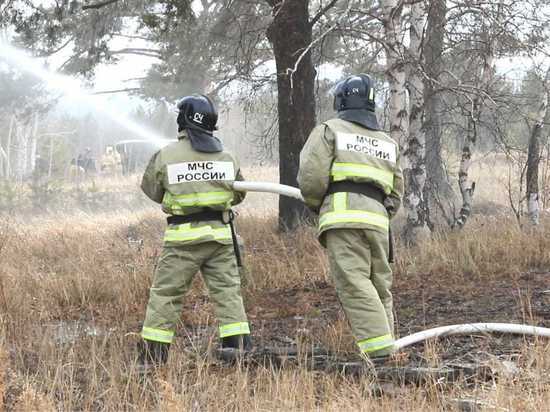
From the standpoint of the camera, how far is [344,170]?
12.6 feet

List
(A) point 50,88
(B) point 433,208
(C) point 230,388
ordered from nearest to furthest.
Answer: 1. (C) point 230,388
2. (B) point 433,208
3. (A) point 50,88

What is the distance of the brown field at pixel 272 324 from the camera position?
299 cm

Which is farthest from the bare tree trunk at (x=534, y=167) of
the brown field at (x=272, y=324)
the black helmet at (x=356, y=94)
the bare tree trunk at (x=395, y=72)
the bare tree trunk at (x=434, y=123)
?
the black helmet at (x=356, y=94)

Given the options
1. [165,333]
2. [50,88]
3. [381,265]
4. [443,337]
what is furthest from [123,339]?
[50,88]

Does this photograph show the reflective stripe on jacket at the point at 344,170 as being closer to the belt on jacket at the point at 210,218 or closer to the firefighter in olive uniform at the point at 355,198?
the firefighter in olive uniform at the point at 355,198

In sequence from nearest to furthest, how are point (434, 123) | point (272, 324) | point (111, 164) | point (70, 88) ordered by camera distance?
point (272, 324) → point (434, 123) → point (70, 88) → point (111, 164)

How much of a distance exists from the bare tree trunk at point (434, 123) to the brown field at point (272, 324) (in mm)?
841

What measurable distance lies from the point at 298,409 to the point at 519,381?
935 mm

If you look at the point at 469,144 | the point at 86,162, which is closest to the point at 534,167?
the point at 469,144

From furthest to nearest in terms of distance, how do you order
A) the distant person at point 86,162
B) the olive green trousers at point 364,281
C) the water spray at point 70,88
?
the distant person at point 86,162
the water spray at point 70,88
the olive green trousers at point 364,281

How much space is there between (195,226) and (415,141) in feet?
11.0

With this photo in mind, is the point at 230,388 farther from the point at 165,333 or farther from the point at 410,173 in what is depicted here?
the point at 410,173

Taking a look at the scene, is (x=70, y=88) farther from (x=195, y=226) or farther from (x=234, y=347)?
(x=234, y=347)

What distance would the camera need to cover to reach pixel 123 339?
4422 millimetres
